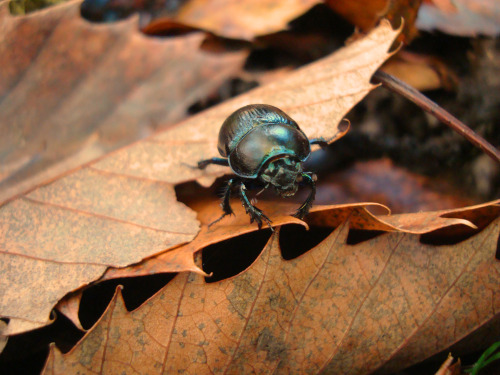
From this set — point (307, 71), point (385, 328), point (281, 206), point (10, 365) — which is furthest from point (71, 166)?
point (385, 328)

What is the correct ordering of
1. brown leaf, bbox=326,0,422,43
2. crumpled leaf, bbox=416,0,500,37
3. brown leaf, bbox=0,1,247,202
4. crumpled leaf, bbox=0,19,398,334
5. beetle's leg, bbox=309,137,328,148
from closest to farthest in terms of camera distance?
1. crumpled leaf, bbox=0,19,398,334
2. beetle's leg, bbox=309,137,328,148
3. brown leaf, bbox=0,1,247,202
4. brown leaf, bbox=326,0,422,43
5. crumpled leaf, bbox=416,0,500,37

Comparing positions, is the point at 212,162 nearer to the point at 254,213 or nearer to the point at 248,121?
the point at 248,121

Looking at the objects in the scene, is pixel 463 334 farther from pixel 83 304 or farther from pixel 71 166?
pixel 71 166

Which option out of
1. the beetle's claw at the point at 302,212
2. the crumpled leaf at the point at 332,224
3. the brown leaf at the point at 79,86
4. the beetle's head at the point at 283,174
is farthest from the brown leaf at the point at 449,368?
the brown leaf at the point at 79,86

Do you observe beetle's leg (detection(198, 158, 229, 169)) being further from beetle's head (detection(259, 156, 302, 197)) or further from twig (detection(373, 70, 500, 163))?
twig (detection(373, 70, 500, 163))

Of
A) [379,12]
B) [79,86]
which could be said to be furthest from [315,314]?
[79,86]

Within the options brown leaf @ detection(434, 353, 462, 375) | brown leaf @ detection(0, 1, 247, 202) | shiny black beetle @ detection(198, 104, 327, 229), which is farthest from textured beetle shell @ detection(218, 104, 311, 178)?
brown leaf @ detection(434, 353, 462, 375)
